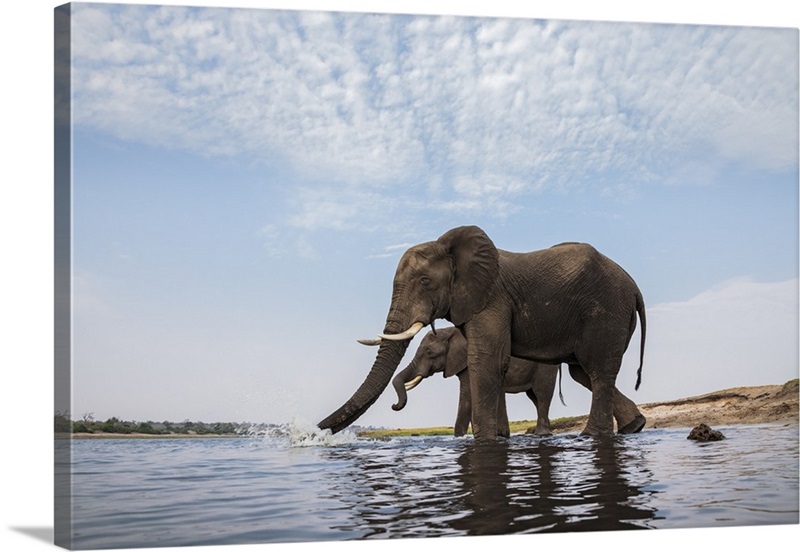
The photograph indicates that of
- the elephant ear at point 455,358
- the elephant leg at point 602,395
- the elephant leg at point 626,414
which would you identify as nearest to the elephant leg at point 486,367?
the elephant leg at point 602,395

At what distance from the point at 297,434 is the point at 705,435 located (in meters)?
4.99

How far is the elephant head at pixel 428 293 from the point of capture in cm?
1259

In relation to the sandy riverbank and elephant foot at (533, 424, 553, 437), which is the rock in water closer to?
the sandy riverbank

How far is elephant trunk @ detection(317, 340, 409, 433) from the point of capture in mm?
12578

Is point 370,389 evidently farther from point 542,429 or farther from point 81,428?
point 542,429

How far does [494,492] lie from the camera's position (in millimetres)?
9094

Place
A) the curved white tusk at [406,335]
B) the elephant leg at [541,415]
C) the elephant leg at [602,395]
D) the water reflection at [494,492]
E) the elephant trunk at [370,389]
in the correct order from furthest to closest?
the elephant leg at [541,415], the elephant leg at [602,395], the elephant trunk at [370,389], the curved white tusk at [406,335], the water reflection at [494,492]

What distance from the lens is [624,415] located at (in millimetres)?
14352

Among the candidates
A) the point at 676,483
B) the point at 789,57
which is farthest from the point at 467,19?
the point at 676,483

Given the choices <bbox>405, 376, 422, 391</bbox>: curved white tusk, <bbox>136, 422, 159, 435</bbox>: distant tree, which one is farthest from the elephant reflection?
<bbox>405, 376, 422, 391</bbox>: curved white tusk

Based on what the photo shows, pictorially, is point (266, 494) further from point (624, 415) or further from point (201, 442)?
point (624, 415)

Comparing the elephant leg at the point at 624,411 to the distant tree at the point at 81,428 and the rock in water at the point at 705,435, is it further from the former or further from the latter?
the distant tree at the point at 81,428

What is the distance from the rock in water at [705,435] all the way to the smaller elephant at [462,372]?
433 cm

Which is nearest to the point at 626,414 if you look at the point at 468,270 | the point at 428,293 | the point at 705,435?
the point at 705,435
